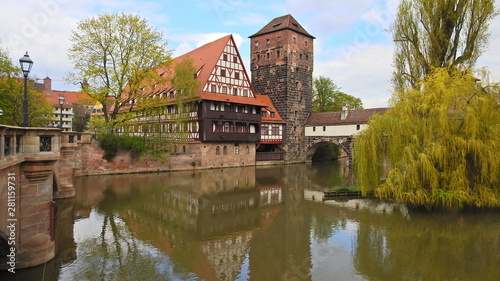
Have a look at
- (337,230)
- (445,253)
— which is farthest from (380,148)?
(445,253)

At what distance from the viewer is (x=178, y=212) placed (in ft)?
46.1

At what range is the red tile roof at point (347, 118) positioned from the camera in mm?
34656

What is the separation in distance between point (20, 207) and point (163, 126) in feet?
84.7

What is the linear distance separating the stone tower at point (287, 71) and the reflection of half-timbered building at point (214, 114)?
5.45 metres

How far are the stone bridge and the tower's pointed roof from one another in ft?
112

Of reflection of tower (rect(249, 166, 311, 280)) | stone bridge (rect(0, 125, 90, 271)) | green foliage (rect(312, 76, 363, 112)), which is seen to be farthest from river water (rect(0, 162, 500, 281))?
green foliage (rect(312, 76, 363, 112))

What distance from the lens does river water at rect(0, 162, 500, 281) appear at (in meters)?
7.99

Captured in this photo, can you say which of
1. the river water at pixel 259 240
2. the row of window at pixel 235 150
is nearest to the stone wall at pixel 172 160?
the row of window at pixel 235 150

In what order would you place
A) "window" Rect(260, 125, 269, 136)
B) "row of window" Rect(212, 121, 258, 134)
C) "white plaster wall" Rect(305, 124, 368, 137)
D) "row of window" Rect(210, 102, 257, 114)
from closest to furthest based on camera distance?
"row of window" Rect(210, 102, 257, 114) → "row of window" Rect(212, 121, 258, 134) → "white plaster wall" Rect(305, 124, 368, 137) → "window" Rect(260, 125, 269, 136)

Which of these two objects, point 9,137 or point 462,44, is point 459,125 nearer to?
point 462,44

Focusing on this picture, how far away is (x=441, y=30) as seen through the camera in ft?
64.6

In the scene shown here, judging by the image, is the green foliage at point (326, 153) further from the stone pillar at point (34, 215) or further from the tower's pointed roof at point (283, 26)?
the stone pillar at point (34, 215)

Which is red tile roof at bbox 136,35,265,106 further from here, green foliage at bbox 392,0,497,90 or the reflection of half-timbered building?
green foliage at bbox 392,0,497,90

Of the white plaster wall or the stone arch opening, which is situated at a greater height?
the white plaster wall
